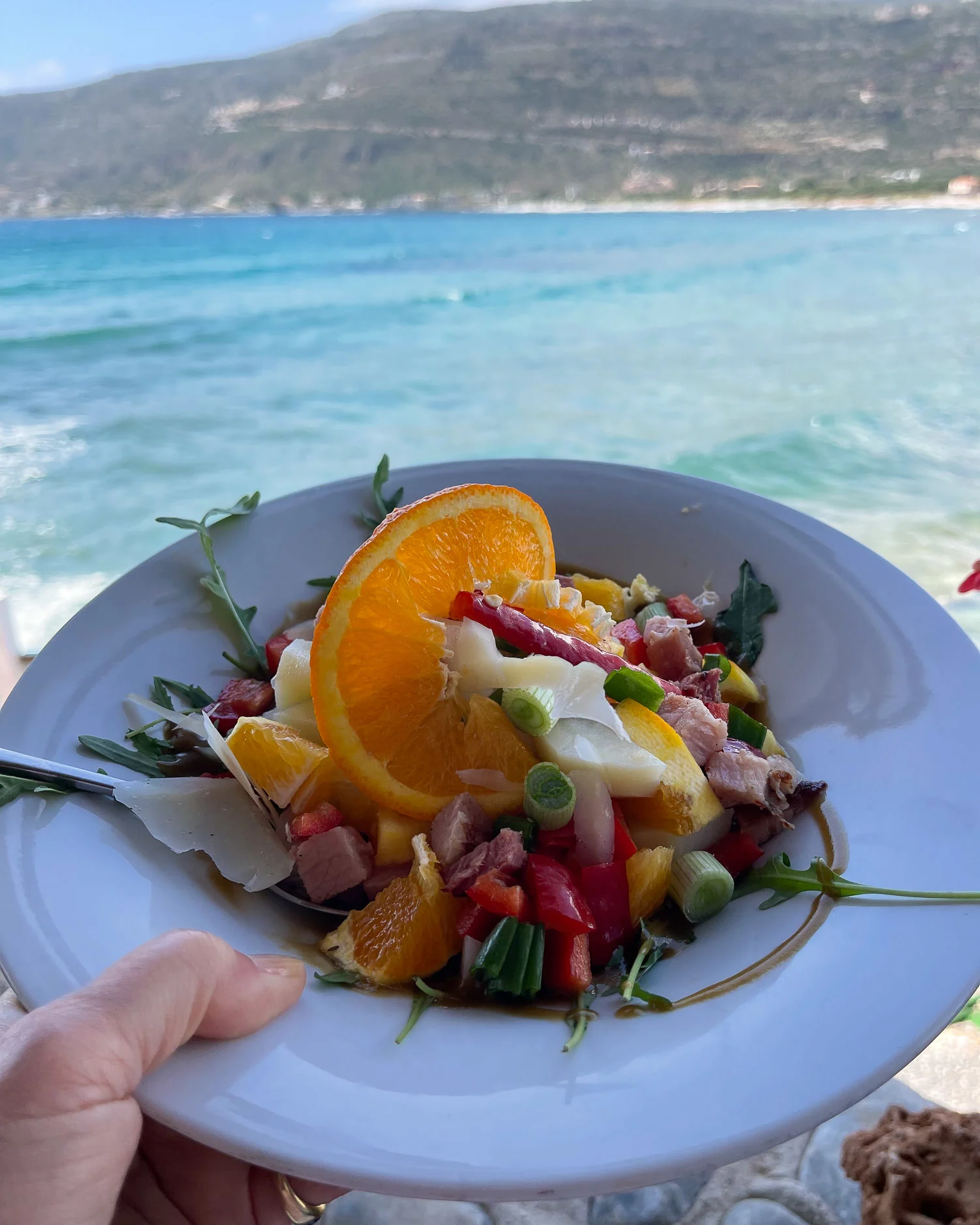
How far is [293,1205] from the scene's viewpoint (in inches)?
68.3

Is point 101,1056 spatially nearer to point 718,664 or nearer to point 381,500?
point 718,664

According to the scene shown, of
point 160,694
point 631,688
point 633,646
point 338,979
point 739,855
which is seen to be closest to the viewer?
point 338,979

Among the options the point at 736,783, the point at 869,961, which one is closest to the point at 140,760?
the point at 736,783

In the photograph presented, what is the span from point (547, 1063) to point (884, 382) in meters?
12.8

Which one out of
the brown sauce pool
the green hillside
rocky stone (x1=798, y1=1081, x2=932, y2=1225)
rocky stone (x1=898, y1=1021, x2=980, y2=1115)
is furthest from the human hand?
the green hillside

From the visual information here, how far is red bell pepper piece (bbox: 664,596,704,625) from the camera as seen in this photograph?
219 cm

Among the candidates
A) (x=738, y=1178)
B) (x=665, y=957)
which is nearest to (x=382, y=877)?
(x=665, y=957)

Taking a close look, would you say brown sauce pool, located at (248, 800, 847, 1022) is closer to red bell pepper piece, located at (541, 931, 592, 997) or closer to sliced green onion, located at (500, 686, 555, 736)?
red bell pepper piece, located at (541, 931, 592, 997)

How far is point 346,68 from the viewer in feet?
74.0

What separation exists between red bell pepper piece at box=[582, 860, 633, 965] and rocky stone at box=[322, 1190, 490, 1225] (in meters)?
1.28

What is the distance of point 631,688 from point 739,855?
387 mm

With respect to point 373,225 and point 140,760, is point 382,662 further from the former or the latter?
point 373,225

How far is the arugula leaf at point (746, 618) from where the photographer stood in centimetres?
211

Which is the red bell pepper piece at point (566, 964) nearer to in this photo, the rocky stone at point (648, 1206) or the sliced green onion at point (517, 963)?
the sliced green onion at point (517, 963)
